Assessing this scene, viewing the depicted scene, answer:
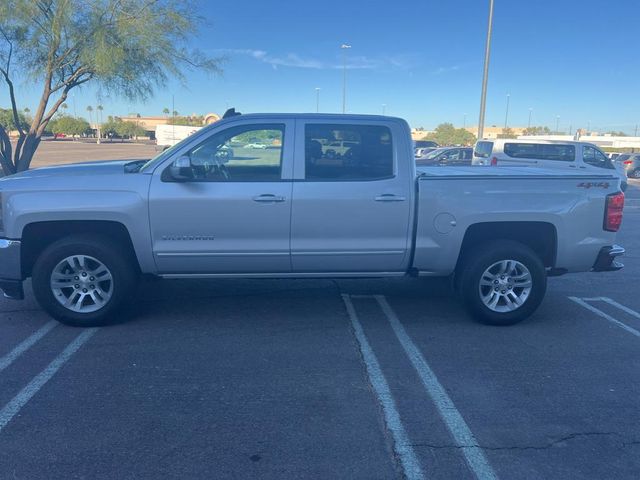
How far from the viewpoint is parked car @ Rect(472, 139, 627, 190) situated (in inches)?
687

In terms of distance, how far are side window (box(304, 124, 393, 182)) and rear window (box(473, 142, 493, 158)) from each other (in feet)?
45.8

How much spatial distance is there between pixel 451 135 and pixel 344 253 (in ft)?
269

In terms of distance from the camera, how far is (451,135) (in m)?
83.9

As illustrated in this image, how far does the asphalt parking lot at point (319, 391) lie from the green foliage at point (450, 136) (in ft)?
248

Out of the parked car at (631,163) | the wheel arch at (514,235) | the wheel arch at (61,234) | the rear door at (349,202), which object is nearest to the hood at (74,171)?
the wheel arch at (61,234)

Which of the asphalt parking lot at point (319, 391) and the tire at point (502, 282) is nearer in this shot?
the asphalt parking lot at point (319, 391)

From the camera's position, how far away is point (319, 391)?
14.2 feet

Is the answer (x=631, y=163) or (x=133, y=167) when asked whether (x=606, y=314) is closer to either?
(x=133, y=167)

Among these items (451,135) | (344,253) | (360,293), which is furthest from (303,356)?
(451,135)

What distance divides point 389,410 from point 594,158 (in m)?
16.2

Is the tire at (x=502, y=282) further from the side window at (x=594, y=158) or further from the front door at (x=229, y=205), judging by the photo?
the side window at (x=594, y=158)

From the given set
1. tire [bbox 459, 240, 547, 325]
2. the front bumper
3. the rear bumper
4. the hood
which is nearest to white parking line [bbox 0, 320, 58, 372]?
the front bumper

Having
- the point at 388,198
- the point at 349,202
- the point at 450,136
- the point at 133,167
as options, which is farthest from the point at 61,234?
the point at 450,136

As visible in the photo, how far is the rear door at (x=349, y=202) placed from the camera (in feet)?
18.1
